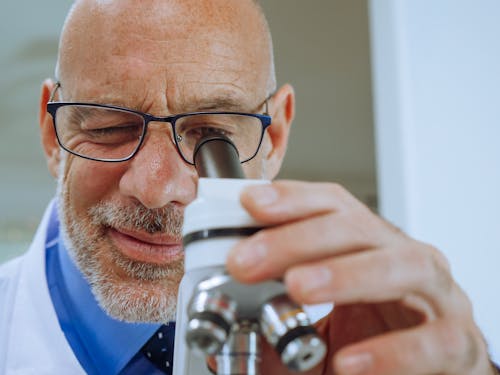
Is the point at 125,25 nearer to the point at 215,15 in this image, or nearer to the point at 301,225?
the point at 215,15

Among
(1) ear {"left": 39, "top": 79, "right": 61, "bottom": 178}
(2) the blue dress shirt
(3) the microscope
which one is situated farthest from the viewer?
(1) ear {"left": 39, "top": 79, "right": 61, "bottom": 178}

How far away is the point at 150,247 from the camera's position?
2.21 ft

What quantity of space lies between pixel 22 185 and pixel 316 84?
2.68 m

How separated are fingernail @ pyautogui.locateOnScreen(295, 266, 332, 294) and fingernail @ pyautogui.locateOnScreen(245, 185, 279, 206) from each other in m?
0.05

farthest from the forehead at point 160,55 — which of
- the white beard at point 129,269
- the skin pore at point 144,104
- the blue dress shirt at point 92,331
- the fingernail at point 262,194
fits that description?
the fingernail at point 262,194

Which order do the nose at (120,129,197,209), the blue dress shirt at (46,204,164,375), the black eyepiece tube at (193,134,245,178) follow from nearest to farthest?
the black eyepiece tube at (193,134,245,178) < the nose at (120,129,197,209) < the blue dress shirt at (46,204,164,375)

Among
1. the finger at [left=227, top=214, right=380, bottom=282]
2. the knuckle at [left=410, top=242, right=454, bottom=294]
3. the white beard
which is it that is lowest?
the white beard

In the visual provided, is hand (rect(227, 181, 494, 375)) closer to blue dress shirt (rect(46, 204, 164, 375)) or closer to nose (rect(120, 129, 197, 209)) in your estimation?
nose (rect(120, 129, 197, 209))

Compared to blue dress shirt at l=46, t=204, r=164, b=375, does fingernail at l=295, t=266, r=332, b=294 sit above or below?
above

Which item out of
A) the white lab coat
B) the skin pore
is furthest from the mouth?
the white lab coat

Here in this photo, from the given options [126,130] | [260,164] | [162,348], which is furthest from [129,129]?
[162,348]

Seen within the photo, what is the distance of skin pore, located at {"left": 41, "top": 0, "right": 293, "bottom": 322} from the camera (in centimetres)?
66

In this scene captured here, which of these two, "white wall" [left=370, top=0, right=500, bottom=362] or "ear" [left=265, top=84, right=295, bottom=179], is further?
"white wall" [left=370, top=0, right=500, bottom=362]

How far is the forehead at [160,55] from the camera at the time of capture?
0.71 metres
